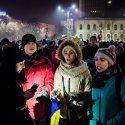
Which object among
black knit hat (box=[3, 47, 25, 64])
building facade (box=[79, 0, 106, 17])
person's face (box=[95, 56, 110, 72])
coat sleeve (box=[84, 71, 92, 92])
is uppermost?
building facade (box=[79, 0, 106, 17])

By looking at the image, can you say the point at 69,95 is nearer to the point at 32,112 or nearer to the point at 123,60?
the point at 32,112

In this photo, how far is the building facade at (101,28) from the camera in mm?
102500

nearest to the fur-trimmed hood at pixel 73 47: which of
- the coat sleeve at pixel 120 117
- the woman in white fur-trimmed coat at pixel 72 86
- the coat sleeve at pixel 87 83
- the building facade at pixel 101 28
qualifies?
the woman in white fur-trimmed coat at pixel 72 86

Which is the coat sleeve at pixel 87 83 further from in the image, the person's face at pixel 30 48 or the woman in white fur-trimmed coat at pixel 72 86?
the person's face at pixel 30 48

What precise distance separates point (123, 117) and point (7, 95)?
1.47 m

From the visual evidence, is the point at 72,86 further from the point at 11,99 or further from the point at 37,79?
the point at 11,99

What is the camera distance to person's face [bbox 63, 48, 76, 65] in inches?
223

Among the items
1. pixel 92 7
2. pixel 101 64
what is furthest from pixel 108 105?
pixel 92 7

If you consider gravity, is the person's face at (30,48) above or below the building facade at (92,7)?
below

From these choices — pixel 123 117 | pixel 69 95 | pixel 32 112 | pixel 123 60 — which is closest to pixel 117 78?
pixel 123 117

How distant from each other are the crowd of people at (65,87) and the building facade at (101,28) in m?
96.3

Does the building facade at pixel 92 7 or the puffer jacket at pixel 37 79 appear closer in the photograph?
the puffer jacket at pixel 37 79

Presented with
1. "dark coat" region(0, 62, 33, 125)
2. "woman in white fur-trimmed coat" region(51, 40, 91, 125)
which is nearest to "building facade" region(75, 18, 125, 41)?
"woman in white fur-trimmed coat" region(51, 40, 91, 125)

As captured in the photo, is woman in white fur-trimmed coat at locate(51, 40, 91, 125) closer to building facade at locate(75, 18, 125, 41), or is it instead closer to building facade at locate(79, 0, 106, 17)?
building facade at locate(75, 18, 125, 41)
